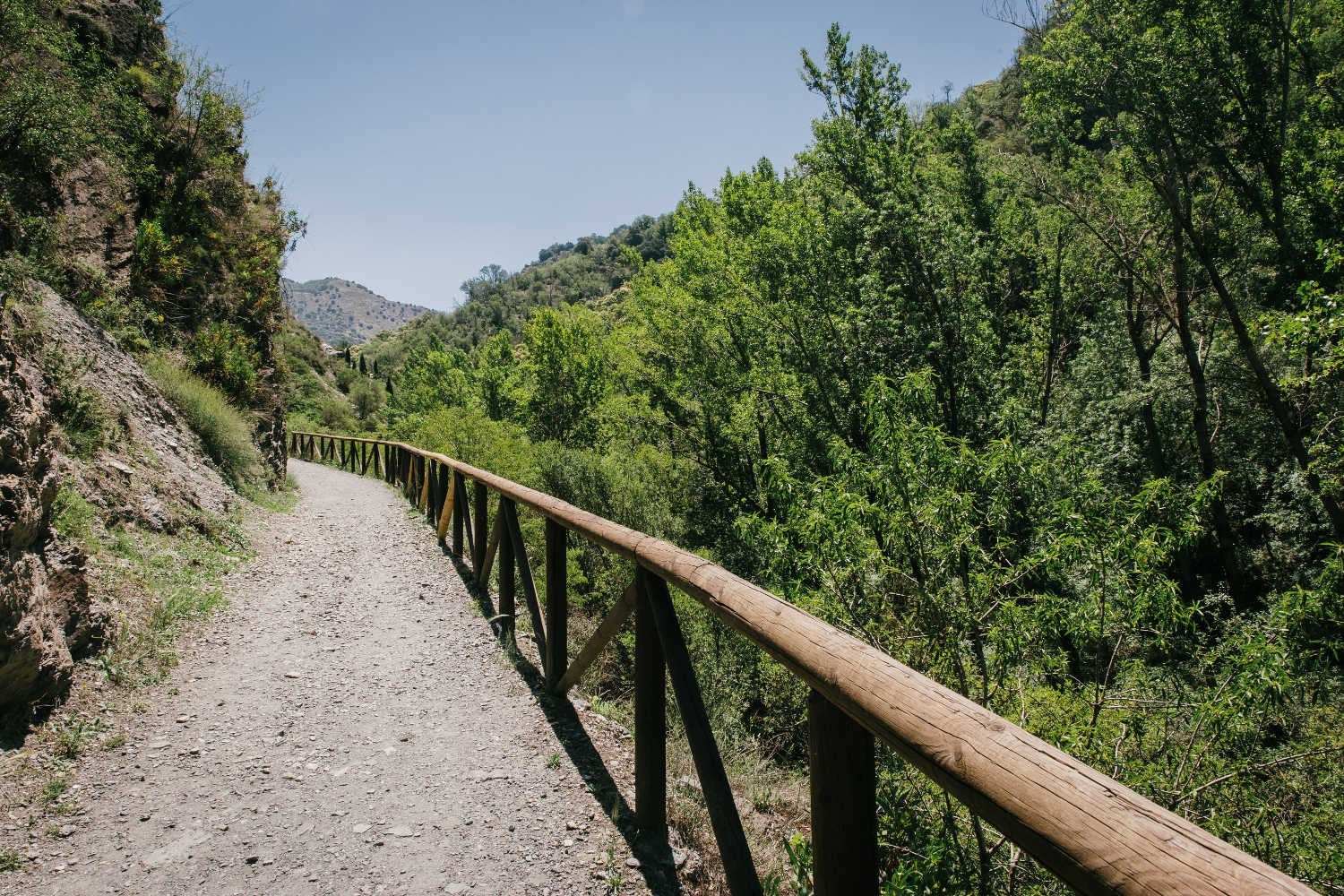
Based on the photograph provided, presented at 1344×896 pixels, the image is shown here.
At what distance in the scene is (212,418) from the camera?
10.1 meters

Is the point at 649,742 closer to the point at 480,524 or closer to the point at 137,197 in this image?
the point at 480,524

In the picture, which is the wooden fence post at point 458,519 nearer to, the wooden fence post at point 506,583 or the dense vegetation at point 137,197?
the wooden fence post at point 506,583

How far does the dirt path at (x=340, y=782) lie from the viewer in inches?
105

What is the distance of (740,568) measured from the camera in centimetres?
1748

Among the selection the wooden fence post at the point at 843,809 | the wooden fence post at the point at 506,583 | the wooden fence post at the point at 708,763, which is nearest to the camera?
the wooden fence post at the point at 843,809

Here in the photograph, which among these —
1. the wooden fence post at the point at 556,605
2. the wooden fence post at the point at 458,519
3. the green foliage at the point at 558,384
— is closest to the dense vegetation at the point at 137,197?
the wooden fence post at the point at 458,519

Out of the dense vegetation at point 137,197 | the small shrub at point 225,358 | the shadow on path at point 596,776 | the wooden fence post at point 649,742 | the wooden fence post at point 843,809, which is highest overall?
the dense vegetation at point 137,197

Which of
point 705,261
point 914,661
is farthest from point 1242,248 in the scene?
point 914,661

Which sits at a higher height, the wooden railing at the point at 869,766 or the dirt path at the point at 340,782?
the wooden railing at the point at 869,766

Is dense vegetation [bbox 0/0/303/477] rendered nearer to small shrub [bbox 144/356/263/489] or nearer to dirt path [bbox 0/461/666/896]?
small shrub [bbox 144/356/263/489]

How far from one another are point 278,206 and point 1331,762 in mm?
21553

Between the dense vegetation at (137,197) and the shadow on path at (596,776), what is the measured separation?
576 cm

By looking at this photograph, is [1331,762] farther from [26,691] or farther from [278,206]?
→ [278,206]

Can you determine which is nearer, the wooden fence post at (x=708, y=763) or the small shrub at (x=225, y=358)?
the wooden fence post at (x=708, y=763)
